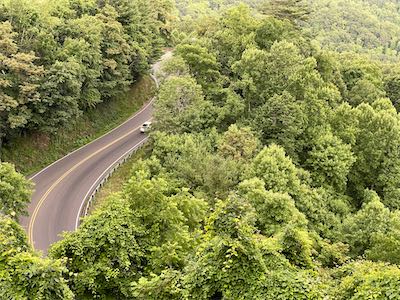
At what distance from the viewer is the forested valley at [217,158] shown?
15.4 metres

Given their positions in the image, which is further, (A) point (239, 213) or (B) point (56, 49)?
(B) point (56, 49)

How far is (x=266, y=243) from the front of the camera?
55.4 feet

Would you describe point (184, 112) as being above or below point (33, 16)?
below

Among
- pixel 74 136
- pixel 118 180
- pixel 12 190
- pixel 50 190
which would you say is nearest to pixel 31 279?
pixel 12 190

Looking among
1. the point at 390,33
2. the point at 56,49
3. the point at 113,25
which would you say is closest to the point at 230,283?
the point at 56,49

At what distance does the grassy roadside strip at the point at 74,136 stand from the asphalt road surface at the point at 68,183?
3.00 ft

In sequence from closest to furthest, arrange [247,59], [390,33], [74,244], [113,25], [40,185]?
[74,244] < [40,185] < [247,59] < [113,25] < [390,33]

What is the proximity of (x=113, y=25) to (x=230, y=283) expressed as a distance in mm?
42641

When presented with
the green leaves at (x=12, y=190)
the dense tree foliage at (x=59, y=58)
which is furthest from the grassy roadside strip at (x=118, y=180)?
the green leaves at (x=12, y=190)

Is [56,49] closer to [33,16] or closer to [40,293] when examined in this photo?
[33,16]

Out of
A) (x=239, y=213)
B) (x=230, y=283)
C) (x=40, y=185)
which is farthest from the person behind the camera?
(x=40, y=185)

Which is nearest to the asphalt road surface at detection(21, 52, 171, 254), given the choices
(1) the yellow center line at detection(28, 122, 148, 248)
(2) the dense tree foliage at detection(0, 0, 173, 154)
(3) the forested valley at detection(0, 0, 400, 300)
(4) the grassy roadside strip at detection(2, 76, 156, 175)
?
(1) the yellow center line at detection(28, 122, 148, 248)

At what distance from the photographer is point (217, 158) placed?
38125 mm

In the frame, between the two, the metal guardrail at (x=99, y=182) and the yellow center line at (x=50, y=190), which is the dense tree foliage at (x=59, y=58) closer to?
the yellow center line at (x=50, y=190)
